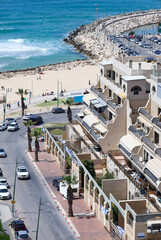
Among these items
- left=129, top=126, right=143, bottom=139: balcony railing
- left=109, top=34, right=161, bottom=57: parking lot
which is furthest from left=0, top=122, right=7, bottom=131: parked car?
left=109, top=34, right=161, bottom=57: parking lot

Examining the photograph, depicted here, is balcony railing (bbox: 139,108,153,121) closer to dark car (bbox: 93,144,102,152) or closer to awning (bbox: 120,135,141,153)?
awning (bbox: 120,135,141,153)

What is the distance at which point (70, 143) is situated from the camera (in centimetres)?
7950

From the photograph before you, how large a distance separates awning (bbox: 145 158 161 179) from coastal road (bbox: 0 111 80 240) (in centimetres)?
1025

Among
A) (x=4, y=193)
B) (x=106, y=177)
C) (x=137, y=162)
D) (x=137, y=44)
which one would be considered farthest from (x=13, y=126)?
(x=137, y=44)

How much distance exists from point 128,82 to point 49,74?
7697 centimetres

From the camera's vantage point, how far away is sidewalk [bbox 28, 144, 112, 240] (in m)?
60.5

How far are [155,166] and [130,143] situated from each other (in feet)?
24.3

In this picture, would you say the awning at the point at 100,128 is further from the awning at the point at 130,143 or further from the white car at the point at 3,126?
the white car at the point at 3,126

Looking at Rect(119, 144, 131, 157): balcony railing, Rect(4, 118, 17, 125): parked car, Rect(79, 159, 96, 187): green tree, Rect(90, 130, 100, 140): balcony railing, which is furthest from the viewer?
Rect(4, 118, 17, 125): parked car

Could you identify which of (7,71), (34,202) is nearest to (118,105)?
(34,202)

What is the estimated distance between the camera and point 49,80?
138m

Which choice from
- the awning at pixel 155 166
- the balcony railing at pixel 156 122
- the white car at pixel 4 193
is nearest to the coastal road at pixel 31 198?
the white car at pixel 4 193

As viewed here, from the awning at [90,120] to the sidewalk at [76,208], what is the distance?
24.2ft

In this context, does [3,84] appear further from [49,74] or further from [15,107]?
[15,107]
